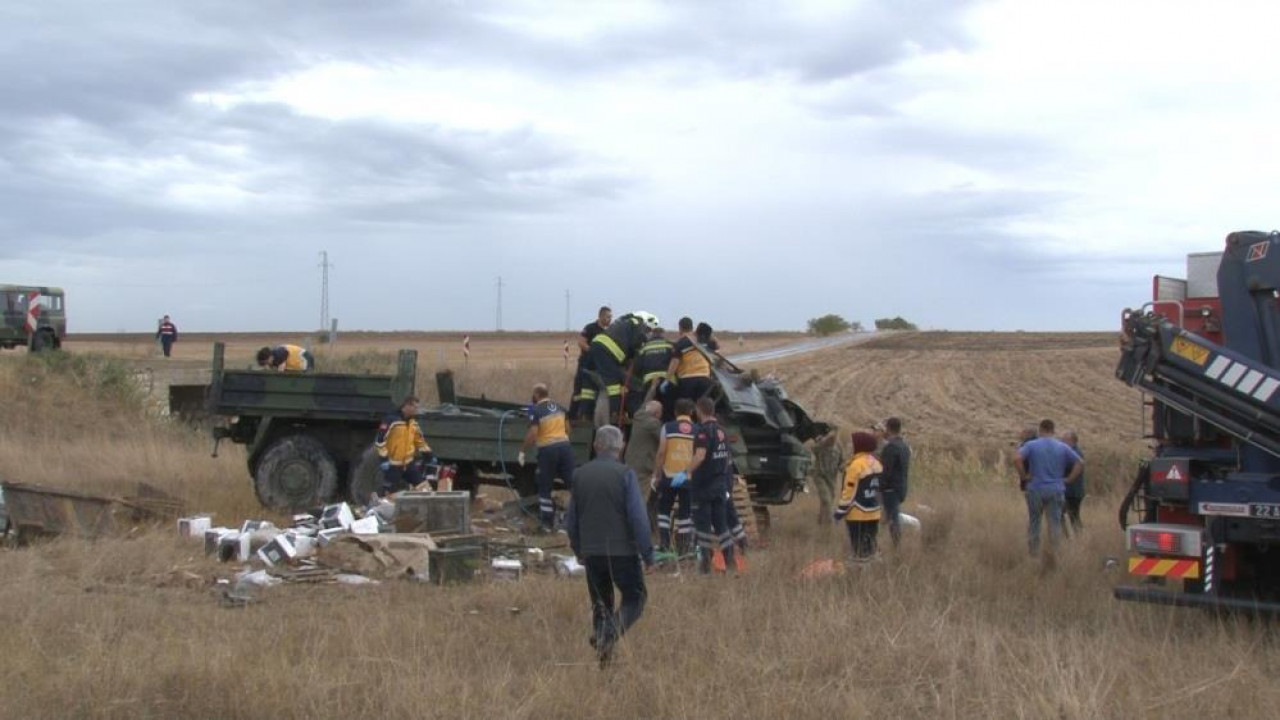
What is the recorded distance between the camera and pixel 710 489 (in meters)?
10.9

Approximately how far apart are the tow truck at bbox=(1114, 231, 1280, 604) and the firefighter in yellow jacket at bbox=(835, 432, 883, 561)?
7.44 feet

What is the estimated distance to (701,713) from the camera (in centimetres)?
621

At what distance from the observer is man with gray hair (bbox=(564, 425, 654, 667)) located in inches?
279

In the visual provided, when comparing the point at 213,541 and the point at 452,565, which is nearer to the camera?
the point at 452,565

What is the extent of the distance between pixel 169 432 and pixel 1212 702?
19.5 metres

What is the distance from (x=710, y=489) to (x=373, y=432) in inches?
214

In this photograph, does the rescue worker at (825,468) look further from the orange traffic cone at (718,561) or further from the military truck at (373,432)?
the orange traffic cone at (718,561)

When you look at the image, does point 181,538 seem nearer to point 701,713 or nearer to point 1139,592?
point 701,713

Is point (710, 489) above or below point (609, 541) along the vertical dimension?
below

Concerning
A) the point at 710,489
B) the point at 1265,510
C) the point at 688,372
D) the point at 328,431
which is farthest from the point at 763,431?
the point at 1265,510

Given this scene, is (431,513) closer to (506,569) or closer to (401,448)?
(506,569)

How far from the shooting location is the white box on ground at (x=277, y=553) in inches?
426

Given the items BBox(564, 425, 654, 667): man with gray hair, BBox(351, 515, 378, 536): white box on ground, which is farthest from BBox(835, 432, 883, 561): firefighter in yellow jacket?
BBox(351, 515, 378, 536): white box on ground

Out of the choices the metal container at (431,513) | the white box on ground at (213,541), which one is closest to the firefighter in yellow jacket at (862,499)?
the metal container at (431,513)
